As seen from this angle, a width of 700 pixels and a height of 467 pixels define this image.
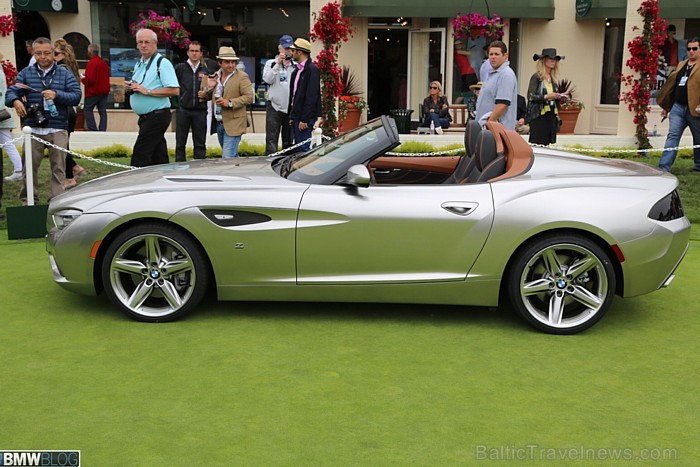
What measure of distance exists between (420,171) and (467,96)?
13.9 m

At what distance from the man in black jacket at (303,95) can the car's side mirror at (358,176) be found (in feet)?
20.4

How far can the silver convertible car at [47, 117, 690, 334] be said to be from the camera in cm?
540

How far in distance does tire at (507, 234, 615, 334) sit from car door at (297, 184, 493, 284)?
0.35 meters

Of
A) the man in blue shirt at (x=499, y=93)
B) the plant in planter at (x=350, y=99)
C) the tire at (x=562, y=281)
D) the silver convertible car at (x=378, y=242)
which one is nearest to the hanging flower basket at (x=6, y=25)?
the plant in planter at (x=350, y=99)

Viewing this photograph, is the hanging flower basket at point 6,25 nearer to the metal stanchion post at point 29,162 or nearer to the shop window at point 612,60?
the metal stanchion post at point 29,162

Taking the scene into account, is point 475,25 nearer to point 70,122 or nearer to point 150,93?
point 70,122

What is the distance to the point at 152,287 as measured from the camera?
18.3 feet

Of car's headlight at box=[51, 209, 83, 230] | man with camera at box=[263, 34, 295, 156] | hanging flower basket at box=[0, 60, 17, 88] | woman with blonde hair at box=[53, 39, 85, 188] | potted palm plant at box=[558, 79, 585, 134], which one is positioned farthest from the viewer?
potted palm plant at box=[558, 79, 585, 134]

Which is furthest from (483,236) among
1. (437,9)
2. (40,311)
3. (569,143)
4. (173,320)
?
(437,9)

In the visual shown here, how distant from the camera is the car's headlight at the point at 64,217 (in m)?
5.60

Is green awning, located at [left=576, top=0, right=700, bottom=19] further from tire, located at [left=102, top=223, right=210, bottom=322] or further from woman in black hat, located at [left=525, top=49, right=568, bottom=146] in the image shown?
tire, located at [left=102, top=223, right=210, bottom=322]

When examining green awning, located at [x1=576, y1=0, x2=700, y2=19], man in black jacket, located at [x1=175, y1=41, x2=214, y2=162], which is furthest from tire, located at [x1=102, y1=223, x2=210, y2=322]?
green awning, located at [x1=576, y1=0, x2=700, y2=19]

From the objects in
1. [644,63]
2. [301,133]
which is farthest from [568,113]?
[301,133]

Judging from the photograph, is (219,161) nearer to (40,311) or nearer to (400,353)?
(40,311)
